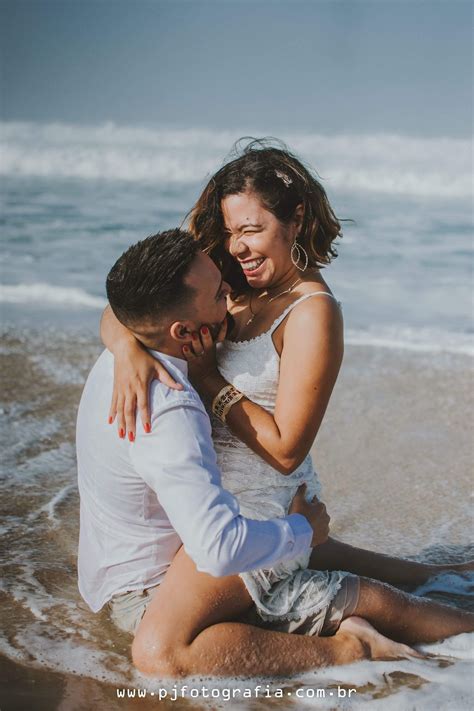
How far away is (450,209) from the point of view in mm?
18656

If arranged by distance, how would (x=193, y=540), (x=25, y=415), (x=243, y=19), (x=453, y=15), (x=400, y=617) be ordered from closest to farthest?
(x=193, y=540), (x=400, y=617), (x=25, y=415), (x=453, y=15), (x=243, y=19)

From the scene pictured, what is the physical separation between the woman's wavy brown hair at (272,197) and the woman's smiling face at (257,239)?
Result: 0.03 meters

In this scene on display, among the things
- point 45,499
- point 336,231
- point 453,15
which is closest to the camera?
point 336,231

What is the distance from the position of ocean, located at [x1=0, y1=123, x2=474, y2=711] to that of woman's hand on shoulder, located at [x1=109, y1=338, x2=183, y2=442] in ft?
2.98

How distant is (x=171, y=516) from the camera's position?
2365 millimetres

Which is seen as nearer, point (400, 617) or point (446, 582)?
point (400, 617)

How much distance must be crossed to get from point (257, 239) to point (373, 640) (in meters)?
1.52

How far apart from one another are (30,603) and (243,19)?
121ft

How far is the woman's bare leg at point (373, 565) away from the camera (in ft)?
11.5

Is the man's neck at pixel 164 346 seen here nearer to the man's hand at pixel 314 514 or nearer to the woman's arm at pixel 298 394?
the woman's arm at pixel 298 394

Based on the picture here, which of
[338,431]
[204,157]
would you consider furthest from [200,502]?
[204,157]

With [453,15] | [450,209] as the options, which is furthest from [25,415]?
[453,15]

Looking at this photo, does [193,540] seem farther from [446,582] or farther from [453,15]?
[453,15]

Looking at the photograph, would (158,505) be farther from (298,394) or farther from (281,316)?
(281,316)
